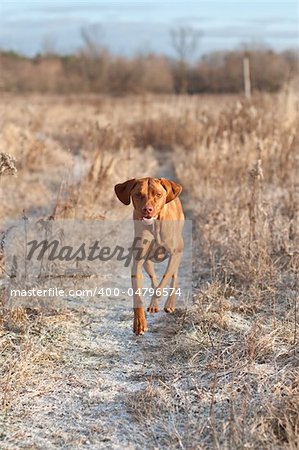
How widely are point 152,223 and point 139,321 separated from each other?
617 millimetres

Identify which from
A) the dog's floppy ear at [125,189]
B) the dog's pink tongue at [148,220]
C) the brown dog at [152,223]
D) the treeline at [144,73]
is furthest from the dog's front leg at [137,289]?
the treeline at [144,73]

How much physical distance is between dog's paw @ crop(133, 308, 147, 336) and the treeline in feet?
54.5

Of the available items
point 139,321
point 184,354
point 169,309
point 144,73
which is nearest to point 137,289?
point 139,321

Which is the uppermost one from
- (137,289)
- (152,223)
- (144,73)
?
(144,73)

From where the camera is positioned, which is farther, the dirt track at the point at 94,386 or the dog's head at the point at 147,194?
the dog's head at the point at 147,194

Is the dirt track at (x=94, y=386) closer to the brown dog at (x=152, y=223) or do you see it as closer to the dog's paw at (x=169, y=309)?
the dog's paw at (x=169, y=309)

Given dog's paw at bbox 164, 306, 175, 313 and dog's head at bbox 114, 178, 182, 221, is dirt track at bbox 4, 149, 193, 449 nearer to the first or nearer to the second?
dog's paw at bbox 164, 306, 175, 313

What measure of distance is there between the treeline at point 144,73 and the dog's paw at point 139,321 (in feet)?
54.5

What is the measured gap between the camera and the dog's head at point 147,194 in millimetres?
2965

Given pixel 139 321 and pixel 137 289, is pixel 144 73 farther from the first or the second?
pixel 137 289

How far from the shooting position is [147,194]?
9.77 ft


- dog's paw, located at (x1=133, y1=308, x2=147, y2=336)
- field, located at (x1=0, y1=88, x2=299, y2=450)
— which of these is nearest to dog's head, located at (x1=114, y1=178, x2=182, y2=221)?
dog's paw, located at (x1=133, y1=308, x2=147, y2=336)

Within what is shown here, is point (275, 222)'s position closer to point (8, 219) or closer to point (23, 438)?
point (8, 219)

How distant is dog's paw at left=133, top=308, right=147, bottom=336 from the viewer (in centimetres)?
334
